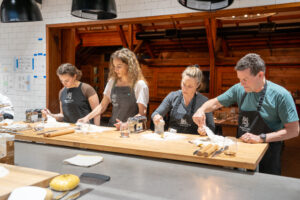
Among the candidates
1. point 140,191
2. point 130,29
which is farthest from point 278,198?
point 130,29

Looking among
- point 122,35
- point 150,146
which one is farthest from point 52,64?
point 122,35

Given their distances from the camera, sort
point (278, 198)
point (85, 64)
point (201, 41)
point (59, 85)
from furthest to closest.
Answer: point (85, 64) < point (201, 41) < point (59, 85) < point (278, 198)

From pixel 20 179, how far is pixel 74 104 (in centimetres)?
223

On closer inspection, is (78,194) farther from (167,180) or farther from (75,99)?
(75,99)

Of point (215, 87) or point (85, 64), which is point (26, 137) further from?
point (85, 64)

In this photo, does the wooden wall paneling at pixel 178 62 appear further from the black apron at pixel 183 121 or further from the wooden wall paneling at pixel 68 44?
the black apron at pixel 183 121

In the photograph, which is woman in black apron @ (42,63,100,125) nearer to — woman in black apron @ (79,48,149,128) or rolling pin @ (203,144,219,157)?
woman in black apron @ (79,48,149,128)

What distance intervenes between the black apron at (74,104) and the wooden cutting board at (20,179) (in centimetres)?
206

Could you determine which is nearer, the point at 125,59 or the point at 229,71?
the point at 125,59

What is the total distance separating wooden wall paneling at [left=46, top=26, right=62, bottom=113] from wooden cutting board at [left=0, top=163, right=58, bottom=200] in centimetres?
353

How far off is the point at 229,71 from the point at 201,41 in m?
1.17

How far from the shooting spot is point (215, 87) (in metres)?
7.82

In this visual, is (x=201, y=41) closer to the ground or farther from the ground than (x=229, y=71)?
farther from the ground

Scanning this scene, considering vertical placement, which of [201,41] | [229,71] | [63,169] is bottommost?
[63,169]
